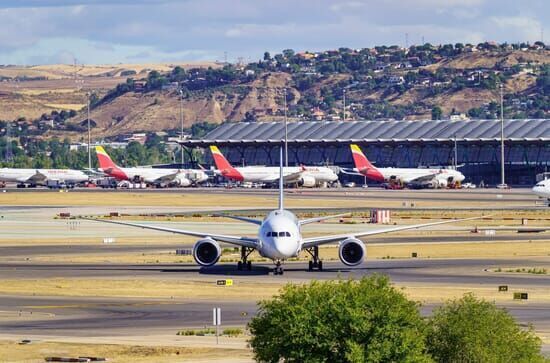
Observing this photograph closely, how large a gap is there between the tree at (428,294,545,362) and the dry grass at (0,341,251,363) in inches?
369

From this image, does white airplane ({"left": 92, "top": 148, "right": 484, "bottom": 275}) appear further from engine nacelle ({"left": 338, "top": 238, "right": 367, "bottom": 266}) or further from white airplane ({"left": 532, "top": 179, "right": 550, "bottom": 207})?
white airplane ({"left": 532, "top": 179, "right": 550, "bottom": 207})

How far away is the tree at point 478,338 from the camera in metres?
44.3

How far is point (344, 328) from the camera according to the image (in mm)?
43031

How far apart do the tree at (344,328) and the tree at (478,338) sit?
101 cm

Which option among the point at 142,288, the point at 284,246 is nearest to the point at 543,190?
the point at 284,246

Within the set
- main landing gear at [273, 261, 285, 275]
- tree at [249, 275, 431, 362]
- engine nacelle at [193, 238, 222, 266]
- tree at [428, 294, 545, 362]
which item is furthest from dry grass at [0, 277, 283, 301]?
tree at [249, 275, 431, 362]

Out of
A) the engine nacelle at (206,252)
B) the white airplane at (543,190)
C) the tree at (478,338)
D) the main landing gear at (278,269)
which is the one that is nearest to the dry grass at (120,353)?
the tree at (478,338)

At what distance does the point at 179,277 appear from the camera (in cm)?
8400

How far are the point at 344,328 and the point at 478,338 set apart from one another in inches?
167

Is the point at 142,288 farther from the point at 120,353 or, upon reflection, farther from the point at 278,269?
the point at 120,353

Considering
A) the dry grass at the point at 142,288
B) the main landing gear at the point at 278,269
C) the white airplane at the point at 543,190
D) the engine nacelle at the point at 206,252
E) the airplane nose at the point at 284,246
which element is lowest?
the dry grass at the point at 142,288

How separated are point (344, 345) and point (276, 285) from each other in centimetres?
3493

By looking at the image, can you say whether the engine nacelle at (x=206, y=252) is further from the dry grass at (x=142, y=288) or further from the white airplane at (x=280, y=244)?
the dry grass at (x=142, y=288)

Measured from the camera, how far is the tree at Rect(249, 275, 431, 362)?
42594mm
